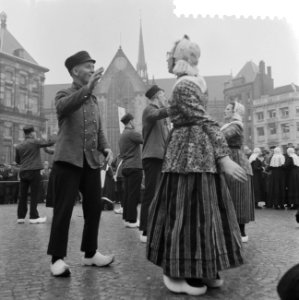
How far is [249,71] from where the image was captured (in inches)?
2847

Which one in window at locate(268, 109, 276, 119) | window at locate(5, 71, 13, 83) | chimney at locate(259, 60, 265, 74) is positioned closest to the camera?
window at locate(5, 71, 13, 83)

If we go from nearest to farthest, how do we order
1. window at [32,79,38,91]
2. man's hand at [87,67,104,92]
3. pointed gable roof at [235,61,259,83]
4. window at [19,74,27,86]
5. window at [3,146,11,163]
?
man's hand at [87,67,104,92]
window at [3,146,11,163]
window at [19,74,27,86]
window at [32,79,38,91]
pointed gable roof at [235,61,259,83]

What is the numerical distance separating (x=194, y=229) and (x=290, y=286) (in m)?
1.80

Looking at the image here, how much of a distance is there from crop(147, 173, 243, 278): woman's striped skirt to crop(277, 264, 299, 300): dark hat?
1698mm

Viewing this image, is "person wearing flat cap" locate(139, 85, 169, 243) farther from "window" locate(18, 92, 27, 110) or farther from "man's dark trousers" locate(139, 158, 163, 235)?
"window" locate(18, 92, 27, 110)

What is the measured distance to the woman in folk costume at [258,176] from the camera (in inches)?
584

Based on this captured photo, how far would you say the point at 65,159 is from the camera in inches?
165

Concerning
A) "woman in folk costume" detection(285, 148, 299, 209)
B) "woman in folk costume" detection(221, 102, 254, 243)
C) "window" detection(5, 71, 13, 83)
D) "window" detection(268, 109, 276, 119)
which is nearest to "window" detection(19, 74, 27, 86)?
"window" detection(5, 71, 13, 83)

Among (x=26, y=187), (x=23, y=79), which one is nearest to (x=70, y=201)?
(x=26, y=187)

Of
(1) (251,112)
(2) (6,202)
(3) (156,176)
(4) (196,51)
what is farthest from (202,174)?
(1) (251,112)

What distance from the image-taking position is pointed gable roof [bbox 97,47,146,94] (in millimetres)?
74312

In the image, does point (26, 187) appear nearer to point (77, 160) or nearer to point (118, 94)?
point (77, 160)

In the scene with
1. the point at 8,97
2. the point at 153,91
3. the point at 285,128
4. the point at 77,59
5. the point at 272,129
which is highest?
the point at 8,97

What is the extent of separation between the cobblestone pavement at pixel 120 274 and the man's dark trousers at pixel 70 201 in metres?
0.29
